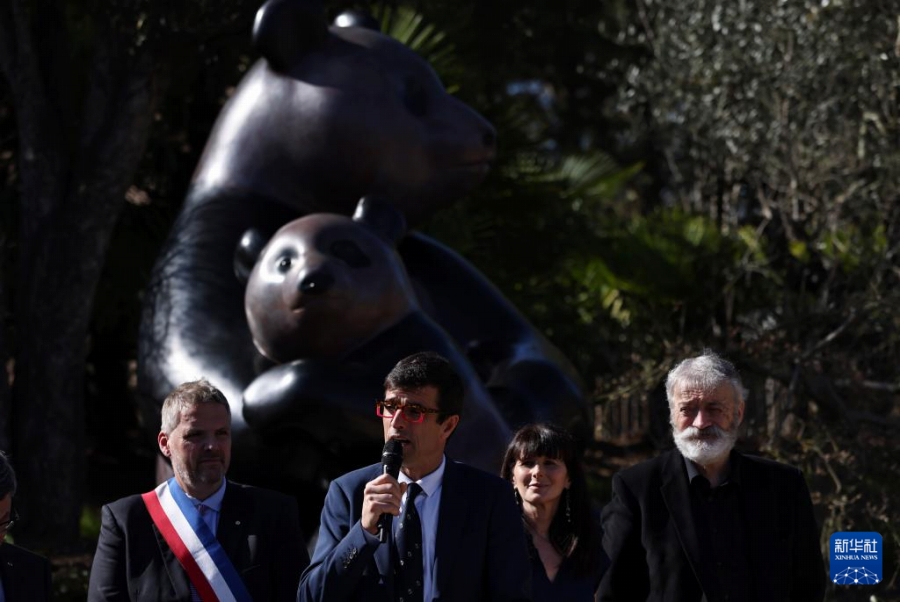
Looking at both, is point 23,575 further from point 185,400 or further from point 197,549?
point 185,400

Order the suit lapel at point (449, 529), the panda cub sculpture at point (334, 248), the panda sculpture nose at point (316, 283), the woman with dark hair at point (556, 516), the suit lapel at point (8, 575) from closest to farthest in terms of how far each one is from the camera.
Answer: the suit lapel at point (449, 529) < the suit lapel at point (8, 575) < the woman with dark hair at point (556, 516) < the panda sculpture nose at point (316, 283) < the panda cub sculpture at point (334, 248)

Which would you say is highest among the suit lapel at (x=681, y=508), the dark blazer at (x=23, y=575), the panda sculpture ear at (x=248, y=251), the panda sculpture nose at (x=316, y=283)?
the panda sculpture ear at (x=248, y=251)

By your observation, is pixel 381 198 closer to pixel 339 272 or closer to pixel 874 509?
pixel 339 272

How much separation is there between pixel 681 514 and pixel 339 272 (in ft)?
7.69

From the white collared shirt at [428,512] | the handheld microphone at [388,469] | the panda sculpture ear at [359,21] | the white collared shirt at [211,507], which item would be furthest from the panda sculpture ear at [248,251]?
the handheld microphone at [388,469]

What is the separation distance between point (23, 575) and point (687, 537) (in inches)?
54.2

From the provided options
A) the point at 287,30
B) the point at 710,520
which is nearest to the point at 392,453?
the point at 710,520

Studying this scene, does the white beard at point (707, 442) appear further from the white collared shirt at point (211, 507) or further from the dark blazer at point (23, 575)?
the dark blazer at point (23, 575)

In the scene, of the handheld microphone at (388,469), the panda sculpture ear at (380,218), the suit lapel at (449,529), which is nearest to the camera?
the handheld microphone at (388,469)

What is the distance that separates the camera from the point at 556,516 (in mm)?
3266

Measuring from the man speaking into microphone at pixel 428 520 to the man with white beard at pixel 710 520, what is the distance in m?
0.47

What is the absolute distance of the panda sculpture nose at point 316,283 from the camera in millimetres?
5082

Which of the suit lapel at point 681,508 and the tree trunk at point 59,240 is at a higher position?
the tree trunk at point 59,240

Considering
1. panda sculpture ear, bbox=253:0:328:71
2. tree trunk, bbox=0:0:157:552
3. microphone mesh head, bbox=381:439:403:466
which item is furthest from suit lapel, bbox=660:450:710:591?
tree trunk, bbox=0:0:157:552
